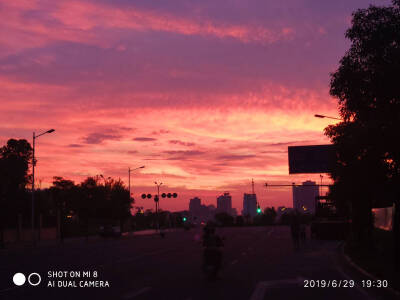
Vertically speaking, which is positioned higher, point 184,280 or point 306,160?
point 306,160

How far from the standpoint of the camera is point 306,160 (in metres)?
56.7

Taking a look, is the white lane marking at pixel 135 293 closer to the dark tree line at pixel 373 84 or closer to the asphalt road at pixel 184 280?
the asphalt road at pixel 184 280

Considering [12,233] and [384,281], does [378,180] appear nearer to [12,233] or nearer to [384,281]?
[384,281]

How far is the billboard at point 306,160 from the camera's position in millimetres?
56375

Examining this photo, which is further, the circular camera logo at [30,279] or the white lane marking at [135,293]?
the circular camera logo at [30,279]

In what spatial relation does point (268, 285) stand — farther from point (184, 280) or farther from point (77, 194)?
point (77, 194)

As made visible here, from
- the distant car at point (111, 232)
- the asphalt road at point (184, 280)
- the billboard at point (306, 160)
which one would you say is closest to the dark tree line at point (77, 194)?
the distant car at point (111, 232)

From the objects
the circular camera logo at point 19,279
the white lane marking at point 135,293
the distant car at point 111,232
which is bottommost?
the distant car at point 111,232

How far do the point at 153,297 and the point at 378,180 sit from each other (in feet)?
36.9

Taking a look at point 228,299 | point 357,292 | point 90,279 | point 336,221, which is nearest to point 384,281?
point 357,292

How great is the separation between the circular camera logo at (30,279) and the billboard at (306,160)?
39696mm

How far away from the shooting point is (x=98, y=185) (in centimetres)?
10956

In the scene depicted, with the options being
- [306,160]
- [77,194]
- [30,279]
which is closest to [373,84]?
[30,279]

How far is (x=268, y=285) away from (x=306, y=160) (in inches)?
1602
